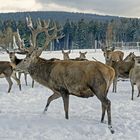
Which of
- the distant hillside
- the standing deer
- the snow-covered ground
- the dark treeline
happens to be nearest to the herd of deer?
the standing deer

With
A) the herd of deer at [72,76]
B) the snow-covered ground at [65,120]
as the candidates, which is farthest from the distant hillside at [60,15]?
the herd of deer at [72,76]

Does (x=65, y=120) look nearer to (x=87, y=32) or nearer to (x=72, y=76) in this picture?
(x=72, y=76)

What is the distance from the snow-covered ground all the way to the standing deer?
0.37m

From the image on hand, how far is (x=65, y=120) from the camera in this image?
29.3 feet

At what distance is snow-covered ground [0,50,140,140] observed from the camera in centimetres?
759

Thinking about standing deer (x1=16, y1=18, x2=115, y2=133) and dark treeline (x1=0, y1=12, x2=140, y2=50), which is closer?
standing deer (x1=16, y1=18, x2=115, y2=133)

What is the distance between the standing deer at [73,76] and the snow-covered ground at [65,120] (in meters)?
0.37

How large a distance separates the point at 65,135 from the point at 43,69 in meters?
2.53

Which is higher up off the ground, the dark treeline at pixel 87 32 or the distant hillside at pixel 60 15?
the distant hillside at pixel 60 15

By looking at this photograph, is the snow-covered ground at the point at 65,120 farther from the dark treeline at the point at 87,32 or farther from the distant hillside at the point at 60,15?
the distant hillside at the point at 60,15

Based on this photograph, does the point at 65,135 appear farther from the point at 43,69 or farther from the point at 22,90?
the point at 22,90

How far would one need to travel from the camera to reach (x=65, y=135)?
7598 millimetres

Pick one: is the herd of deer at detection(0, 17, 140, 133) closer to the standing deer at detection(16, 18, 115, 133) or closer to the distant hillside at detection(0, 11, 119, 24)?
the standing deer at detection(16, 18, 115, 133)

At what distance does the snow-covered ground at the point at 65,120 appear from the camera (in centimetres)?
759
